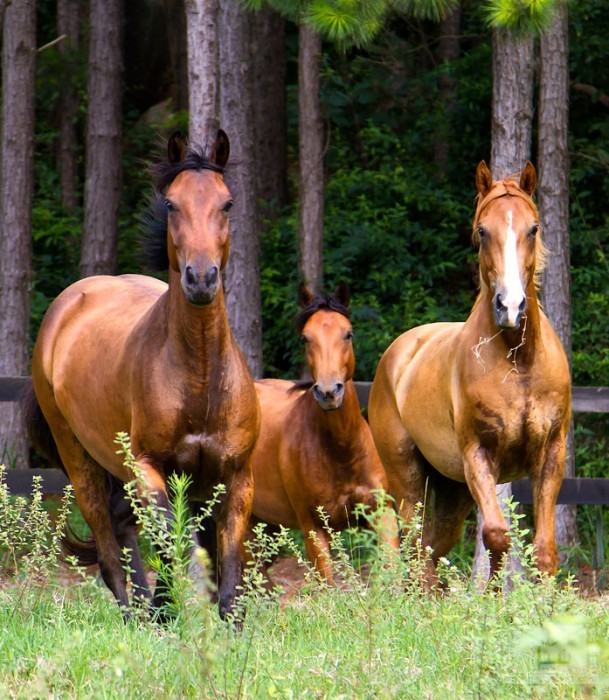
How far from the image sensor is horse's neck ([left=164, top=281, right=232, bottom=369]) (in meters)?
5.25

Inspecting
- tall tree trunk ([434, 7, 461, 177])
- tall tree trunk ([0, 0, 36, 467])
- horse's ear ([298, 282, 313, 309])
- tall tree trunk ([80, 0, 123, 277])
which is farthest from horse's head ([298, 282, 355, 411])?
tall tree trunk ([434, 7, 461, 177])

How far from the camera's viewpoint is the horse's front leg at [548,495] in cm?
568

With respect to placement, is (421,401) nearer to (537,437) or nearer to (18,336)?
(537,437)

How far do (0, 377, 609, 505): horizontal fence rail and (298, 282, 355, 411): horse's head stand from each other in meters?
2.25

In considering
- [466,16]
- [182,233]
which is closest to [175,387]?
[182,233]

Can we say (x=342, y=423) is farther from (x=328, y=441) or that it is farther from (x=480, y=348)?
(x=480, y=348)

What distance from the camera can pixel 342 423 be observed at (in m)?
7.34

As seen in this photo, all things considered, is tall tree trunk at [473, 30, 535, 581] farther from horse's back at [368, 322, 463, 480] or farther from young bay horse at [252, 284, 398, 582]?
young bay horse at [252, 284, 398, 582]

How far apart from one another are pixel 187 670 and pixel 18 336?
8.39 metres

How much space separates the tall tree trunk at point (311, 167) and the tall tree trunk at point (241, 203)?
47.5 inches

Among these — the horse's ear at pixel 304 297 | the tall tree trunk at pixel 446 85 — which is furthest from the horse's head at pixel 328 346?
the tall tree trunk at pixel 446 85

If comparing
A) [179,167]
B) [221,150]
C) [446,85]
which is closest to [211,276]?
[179,167]

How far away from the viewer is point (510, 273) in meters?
5.60

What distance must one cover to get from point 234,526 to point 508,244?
2.04 m
